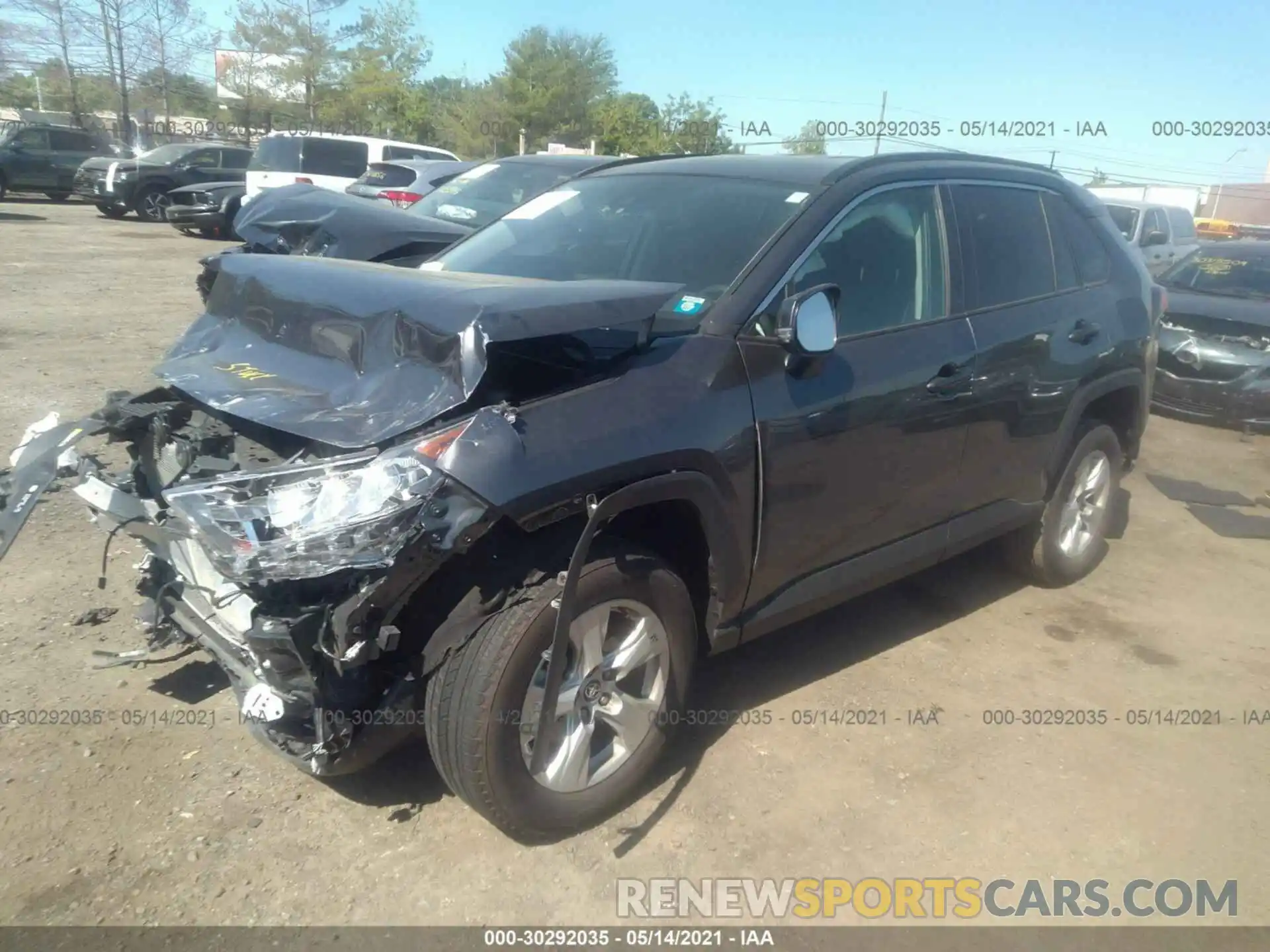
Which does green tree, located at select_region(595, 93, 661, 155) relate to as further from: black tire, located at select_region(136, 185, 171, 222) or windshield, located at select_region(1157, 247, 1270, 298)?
windshield, located at select_region(1157, 247, 1270, 298)

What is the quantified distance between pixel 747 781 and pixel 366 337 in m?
1.88

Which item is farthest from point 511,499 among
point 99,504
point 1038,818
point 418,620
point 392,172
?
point 392,172

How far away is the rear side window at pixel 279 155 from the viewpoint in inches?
699

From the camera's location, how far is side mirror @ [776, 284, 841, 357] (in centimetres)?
321

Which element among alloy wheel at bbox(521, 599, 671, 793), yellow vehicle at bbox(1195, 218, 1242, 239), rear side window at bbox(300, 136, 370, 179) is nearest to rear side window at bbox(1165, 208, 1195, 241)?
yellow vehicle at bbox(1195, 218, 1242, 239)

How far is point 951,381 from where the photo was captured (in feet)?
12.8

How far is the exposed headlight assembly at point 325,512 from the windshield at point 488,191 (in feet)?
24.1

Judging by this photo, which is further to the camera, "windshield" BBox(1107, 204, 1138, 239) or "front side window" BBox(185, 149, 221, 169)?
"front side window" BBox(185, 149, 221, 169)

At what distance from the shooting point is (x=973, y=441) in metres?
4.12

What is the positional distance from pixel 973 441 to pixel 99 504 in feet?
10.3

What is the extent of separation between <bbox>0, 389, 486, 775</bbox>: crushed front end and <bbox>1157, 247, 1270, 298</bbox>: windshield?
955 centimetres

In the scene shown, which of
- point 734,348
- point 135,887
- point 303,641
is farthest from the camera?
point 734,348

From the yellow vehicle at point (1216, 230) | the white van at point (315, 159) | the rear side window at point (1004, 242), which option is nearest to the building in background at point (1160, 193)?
the yellow vehicle at point (1216, 230)

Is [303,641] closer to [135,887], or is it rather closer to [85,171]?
[135,887]
